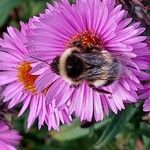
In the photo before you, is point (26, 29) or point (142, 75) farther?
point (26, 29)

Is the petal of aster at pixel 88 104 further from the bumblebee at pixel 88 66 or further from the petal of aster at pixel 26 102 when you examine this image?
the petal of aster at pixel 26 102

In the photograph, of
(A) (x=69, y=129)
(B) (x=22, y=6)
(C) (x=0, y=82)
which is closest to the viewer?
(C) (x=0, y=82)

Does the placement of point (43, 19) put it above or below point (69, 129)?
above

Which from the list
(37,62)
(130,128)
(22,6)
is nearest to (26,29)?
(37,62)

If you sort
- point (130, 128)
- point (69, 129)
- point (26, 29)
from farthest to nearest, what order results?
1. point (69, 129)
2. point (130, 128)
3. point (26, 29)

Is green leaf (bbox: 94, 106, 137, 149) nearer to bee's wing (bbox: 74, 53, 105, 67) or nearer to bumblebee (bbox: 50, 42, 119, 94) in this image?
bumblebee (bbox: 50, 42, 119, 94)

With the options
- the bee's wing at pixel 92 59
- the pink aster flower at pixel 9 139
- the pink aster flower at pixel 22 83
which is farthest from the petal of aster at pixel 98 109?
the pink aster flower at pixel 9 139

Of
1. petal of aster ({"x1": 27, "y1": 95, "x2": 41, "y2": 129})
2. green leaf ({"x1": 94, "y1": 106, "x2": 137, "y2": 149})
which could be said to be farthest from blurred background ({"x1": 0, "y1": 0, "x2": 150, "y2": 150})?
petal of aster ({"x1": 27, "y1": 95, "x2": 41, "y2": 129})

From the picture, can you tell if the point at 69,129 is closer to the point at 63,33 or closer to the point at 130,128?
the point at 130,128
